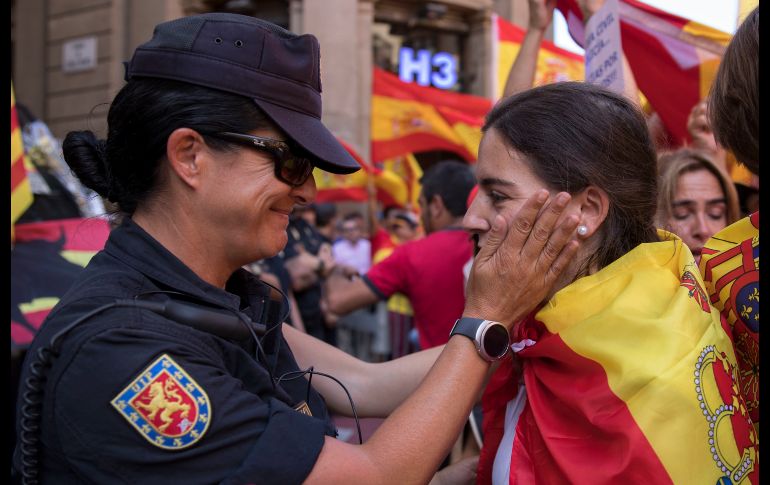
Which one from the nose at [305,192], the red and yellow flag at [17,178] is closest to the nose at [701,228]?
the nose at [305,192]

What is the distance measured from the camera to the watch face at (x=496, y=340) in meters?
1.62

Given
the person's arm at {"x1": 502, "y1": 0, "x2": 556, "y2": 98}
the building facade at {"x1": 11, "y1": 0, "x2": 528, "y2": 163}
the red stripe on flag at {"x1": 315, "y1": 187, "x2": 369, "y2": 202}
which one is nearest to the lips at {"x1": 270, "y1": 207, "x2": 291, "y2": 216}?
the person's arm at {"x1": 502, "y1": 0, "x2": 556, "y2": 98}

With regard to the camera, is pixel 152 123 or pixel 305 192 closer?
pixel 152 123

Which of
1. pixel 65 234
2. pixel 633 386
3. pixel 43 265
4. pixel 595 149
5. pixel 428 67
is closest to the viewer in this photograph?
pixel 633 386

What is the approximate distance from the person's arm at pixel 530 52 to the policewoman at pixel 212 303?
6.30ft

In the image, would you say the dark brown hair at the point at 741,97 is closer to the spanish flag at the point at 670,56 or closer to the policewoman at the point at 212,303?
the policewoman at the point at 212,303

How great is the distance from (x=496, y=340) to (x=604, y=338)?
0.75ft

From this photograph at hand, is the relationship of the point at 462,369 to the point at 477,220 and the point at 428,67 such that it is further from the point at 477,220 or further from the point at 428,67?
the point at 428,67

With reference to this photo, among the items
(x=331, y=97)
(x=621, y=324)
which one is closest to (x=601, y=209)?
(x=621, y=324)

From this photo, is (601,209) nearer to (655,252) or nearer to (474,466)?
(655,252)

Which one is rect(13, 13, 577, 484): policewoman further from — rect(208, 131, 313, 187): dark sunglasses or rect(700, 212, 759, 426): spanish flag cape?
rect(700, 212, 759, 426): spanish flag cape

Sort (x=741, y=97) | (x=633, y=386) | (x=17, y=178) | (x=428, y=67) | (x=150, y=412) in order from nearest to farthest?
(x=150, y=412), (x=741, y=97), (x=633, y=386), (x=17, y=178), (x=428, y=67)

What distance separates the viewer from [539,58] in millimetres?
6164

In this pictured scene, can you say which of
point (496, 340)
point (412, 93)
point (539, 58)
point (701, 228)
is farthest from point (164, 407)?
point (412, 93)
